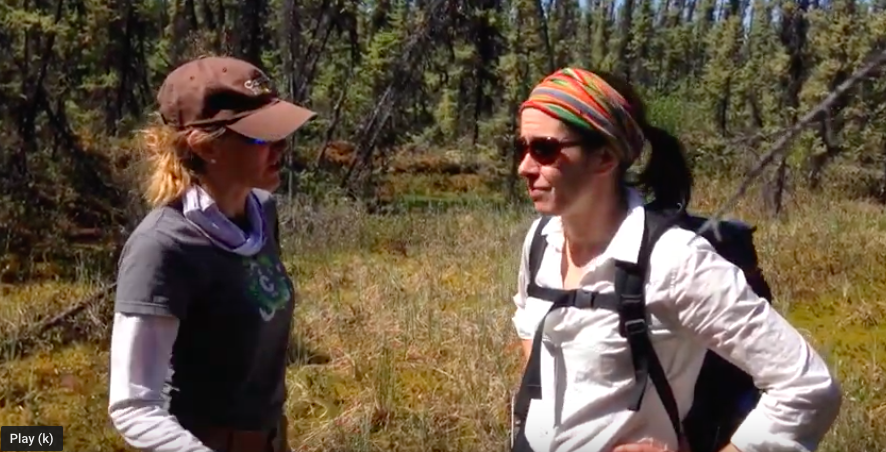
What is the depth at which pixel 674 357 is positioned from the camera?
1962mm

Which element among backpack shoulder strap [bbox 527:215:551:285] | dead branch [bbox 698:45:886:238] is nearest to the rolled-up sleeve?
dead branch [bbox 698:45:886:238]

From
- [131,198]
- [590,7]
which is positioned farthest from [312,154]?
[590,7]

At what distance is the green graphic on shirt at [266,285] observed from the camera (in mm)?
2189

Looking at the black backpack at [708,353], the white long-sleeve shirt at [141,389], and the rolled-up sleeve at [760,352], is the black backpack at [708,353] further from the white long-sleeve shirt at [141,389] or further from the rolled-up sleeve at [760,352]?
the white long-sleeve shirt at [141,389]

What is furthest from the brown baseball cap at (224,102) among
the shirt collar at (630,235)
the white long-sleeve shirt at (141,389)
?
the shirt collar at (630,235)

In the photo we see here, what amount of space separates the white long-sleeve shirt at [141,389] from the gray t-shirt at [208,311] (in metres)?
0.04

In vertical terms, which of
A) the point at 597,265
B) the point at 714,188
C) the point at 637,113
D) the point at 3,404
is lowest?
the point at 3,404

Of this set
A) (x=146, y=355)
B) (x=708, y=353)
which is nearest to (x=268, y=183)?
(x=146, y=355)

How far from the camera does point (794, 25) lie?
12.9 meters

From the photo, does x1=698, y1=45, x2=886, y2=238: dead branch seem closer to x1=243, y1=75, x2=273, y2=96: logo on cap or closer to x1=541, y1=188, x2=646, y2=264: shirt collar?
x1=541, y1=188, x2=646, y2=264: shirt collar

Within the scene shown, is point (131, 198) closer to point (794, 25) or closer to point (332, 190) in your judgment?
point (332, 190)

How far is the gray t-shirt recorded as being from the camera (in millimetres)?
2025

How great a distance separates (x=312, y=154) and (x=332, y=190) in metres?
5.36

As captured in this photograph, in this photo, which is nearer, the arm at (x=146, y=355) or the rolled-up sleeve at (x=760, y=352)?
the rolled-up sleeve at (x=760, y=352)
